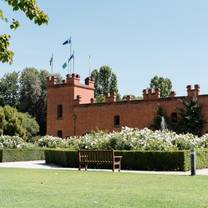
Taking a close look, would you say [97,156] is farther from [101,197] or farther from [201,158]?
[101,197]

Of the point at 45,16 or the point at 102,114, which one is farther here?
the point at 102,114

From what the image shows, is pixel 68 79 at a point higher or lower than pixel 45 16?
higher


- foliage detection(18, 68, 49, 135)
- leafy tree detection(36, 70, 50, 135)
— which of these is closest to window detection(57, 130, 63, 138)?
leafy tree detection(36, 70, 50, 135)

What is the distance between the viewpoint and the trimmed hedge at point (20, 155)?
1176 inches

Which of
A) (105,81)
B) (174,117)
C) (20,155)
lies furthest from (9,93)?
(20,155)

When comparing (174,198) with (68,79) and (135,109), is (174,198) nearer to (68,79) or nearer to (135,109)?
(135,109)

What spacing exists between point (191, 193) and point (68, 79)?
43.4 m

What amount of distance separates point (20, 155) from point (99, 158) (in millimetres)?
10710

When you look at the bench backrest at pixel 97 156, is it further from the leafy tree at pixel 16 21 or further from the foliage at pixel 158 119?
the foliage at pixel 158 119

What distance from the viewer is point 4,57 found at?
5.47 metres

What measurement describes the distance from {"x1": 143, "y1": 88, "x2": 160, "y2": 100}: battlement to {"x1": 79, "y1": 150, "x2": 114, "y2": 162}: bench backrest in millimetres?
25408

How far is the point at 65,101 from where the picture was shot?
53031mm

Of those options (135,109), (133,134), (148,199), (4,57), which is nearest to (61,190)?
(148,199)

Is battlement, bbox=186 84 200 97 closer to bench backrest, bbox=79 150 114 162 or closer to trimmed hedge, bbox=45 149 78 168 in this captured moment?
trimmed hedge, bbox=45 149 78 168
